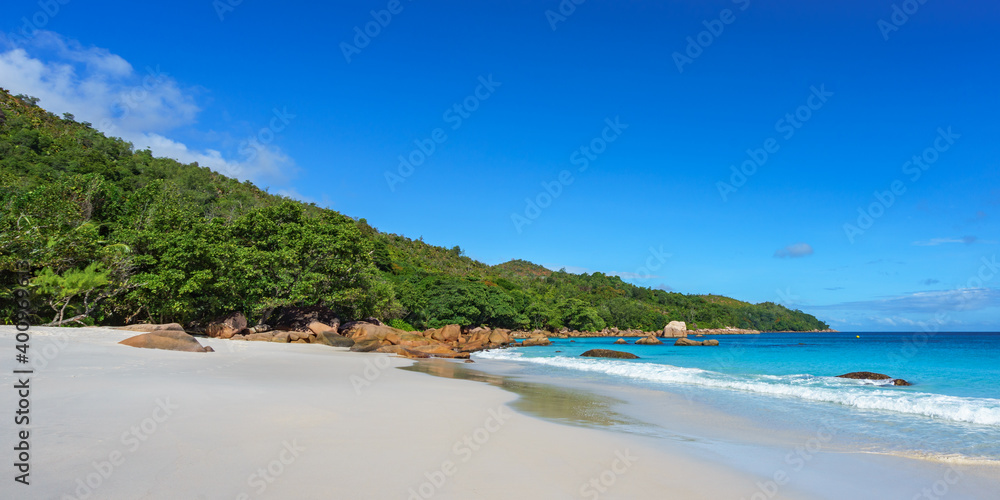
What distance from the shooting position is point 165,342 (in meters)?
14.6

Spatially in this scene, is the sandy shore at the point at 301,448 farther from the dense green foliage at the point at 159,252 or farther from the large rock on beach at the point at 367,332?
the large rock on beach at the point at 367,332

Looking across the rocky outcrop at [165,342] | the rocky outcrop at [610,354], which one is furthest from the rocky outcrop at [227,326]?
the rocky outcrop at [610,354]

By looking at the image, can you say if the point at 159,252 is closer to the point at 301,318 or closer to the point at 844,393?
the point at 301,318

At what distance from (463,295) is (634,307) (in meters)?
59.9

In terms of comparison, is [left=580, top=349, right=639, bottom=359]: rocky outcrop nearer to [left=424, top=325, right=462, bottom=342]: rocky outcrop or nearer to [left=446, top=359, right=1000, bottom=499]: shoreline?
[left=424, top=325, right=462, bottom=342]: rocky outcrop

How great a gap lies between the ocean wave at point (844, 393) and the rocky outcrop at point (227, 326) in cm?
2020

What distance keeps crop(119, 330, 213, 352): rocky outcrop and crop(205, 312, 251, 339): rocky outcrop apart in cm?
1278

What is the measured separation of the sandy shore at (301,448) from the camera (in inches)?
166

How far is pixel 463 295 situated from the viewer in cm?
6169

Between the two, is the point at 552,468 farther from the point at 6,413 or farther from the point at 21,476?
the point at 6,413

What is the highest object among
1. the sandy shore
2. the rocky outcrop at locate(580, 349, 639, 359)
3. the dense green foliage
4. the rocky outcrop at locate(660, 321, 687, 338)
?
the dense green foliage

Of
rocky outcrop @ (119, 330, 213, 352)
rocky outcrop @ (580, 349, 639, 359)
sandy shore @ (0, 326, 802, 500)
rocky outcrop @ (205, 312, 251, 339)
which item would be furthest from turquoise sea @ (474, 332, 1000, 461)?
rocky outcrop @ (205, 312, 251, 339)

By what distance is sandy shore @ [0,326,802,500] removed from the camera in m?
4.21

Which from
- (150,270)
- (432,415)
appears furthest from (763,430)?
(150,270)
